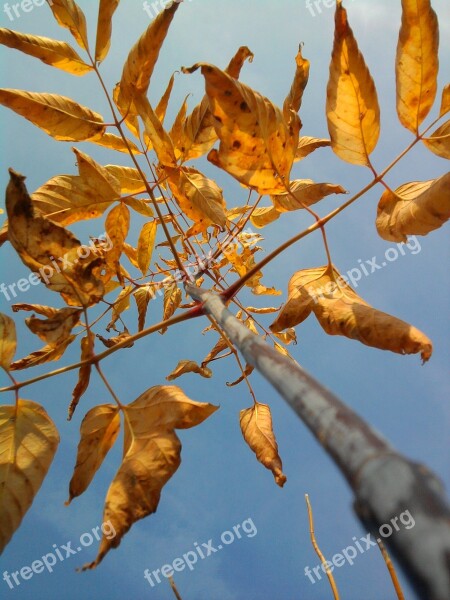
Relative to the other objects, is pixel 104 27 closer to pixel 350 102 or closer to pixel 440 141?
pixel 350 102

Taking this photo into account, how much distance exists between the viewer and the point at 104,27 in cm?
133

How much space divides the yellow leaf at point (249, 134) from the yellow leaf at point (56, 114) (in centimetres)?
59

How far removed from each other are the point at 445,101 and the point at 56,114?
3.63 ft

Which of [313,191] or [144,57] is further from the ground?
[144,57]

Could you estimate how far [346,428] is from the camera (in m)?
0.33

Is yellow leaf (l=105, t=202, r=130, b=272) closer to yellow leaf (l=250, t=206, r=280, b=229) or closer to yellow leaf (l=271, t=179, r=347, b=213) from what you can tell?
yellow leaf (l=271, t=179, r=347, b=213)

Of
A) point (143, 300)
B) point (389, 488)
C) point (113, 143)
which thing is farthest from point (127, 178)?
point (389, 488)

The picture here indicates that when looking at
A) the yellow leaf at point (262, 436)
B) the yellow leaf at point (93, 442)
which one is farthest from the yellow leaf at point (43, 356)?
the yellow leaf at point (262, 436)

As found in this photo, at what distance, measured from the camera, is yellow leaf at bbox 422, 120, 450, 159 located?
1.18 meters

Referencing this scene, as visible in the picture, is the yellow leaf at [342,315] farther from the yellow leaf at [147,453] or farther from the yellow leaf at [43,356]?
the yellow leaf at [43,356]

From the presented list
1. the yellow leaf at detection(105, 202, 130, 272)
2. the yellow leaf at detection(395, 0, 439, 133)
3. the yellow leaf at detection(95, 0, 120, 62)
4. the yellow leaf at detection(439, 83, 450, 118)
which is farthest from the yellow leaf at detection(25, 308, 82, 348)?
the yellow leaf at detection(439, 83, 450, 118)

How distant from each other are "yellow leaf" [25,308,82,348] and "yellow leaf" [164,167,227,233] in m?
0.50

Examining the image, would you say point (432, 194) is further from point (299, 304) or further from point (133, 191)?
point (133, 191)

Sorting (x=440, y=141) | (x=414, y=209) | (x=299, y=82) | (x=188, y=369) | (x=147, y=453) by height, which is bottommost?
(x=147, y=453)
